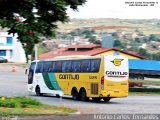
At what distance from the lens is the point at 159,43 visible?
10850 cm

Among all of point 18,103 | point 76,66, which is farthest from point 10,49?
point 18,103

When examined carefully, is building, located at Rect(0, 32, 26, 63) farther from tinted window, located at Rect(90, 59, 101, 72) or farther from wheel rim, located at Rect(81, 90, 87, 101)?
tinted window, located at Rect(90, 59, 101, 72)

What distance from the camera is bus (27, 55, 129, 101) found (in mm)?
30422

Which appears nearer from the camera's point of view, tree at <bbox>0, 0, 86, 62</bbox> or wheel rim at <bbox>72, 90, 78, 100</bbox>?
tree at <bbox>0, 0, 86, 62</bbox>

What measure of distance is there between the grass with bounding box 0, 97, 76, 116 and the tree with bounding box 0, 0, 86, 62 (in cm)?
266

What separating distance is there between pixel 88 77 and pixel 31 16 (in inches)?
385

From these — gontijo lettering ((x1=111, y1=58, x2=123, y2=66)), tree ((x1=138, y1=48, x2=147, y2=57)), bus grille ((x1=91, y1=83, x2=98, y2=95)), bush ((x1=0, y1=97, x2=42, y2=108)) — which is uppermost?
tree ((x1=138, y1=48, x2=147, y2=57))

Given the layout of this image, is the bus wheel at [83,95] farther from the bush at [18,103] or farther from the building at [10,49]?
the building at [10,49]

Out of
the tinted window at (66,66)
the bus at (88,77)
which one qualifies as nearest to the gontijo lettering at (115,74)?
the bus at (88,77)

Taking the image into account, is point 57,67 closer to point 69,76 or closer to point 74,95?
point 69,76

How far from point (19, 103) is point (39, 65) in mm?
17597

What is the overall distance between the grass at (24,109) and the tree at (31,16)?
2.66 meters

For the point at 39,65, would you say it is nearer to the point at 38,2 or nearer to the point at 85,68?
the point at 85,68

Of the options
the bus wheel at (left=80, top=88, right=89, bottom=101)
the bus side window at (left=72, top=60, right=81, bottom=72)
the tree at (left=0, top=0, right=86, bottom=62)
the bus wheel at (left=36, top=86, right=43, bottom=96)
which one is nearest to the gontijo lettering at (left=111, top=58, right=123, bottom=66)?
the bus wheel at (left=80, top=88, right=89, bottom=101)
